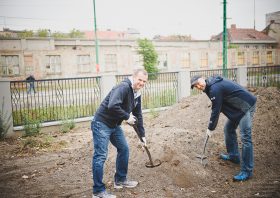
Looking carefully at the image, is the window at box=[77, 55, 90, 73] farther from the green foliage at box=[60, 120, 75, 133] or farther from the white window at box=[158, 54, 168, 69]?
the green foliage at box=[60, 120, 75, 133]

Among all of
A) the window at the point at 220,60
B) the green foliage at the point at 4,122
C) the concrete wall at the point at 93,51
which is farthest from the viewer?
the window at the point at 220,60

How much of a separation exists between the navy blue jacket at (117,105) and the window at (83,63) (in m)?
23.4

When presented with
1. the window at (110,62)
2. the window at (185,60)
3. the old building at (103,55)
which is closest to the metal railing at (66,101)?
the old building at (103,55)

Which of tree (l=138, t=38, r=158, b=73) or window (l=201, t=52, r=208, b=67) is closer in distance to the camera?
tree (l=138, t=38, r=158, b=73)

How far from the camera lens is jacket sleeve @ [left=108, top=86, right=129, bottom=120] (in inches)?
144

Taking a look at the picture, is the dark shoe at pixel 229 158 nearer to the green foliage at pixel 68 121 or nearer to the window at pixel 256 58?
the green foliage at pixel 68 121

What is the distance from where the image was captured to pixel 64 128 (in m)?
9.16

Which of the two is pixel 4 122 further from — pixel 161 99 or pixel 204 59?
pixel 204 59

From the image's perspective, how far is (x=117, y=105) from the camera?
3668mm

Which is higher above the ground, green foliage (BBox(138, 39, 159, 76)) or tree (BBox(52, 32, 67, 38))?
tree (BBox(52, 32, 67, 38))

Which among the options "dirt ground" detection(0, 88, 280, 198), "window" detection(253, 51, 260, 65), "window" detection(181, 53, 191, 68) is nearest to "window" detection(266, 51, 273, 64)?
"window" detection(253, 51, 260, 65)

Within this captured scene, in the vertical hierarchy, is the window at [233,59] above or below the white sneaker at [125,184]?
above

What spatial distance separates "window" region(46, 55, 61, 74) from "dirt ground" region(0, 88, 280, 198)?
1839 centimetres

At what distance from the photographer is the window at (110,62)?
90.1 ft
